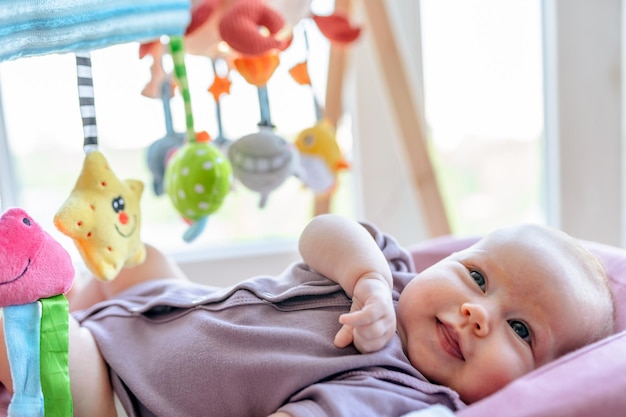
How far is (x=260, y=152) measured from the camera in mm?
1134

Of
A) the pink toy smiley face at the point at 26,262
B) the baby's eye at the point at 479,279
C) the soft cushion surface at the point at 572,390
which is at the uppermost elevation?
the pink toy smiley face at the point at 26,262

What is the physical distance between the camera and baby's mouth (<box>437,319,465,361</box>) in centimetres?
77

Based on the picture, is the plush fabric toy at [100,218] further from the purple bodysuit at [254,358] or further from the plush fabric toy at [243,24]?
the plush fabric toy at [243,24]

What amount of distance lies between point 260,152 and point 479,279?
0.47m

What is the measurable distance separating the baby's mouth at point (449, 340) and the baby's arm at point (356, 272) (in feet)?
0.21

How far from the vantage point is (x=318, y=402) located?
2.23 ft

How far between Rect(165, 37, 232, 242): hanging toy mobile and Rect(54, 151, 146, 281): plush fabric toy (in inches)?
5.2

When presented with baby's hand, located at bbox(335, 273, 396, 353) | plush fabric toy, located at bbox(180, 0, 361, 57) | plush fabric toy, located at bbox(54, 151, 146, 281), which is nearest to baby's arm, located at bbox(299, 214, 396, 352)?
baby's hand, located at bbox(335, 273, 396, 353)

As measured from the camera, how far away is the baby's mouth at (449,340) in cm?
77

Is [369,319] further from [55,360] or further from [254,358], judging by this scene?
[55,360]

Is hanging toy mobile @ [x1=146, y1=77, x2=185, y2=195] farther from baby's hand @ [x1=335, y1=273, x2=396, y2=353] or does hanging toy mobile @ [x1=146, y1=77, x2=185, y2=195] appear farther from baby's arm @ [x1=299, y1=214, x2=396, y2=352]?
baby's hand @ [x1=335, y1=273, x2=396, y2=353]

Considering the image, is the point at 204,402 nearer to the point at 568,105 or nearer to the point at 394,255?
the point at 394,255

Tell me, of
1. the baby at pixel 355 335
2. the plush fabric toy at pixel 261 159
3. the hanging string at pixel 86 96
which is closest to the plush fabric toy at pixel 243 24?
the plush fabric toy at pixel 261 159

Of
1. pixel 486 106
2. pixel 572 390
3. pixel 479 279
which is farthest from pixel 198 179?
pixel 486 106
